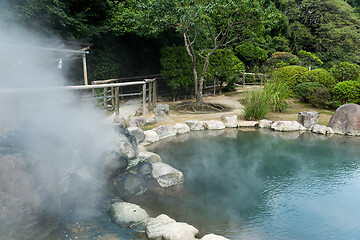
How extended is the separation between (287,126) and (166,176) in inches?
180

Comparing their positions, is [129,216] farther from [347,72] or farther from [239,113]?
[347,72]

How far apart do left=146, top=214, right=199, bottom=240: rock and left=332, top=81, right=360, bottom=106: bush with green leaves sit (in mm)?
7993

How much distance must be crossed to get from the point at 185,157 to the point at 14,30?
18.6 ft

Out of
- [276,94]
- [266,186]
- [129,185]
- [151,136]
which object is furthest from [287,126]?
[129,185]

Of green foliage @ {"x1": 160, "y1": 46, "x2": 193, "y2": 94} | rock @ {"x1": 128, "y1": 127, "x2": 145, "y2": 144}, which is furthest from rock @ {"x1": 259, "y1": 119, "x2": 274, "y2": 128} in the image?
green foliage @ {"x1": 160, "y1": 46, "x2": 193, "y2": 94}

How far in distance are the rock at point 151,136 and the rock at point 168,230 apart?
10.9 ft

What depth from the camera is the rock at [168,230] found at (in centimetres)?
325

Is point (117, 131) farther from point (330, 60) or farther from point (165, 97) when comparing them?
point (330, 60)

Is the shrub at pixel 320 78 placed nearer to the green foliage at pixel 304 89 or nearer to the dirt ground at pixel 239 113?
the green foliage at pixel 304 89

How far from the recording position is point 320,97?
9758 mm

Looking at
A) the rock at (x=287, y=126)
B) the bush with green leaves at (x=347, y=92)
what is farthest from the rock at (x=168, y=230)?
the bush with green leaves at (x=347, y=92)

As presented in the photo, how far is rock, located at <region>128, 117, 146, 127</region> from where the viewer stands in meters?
7.19

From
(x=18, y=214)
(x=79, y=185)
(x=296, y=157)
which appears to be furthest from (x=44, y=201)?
(x=296, y=157)

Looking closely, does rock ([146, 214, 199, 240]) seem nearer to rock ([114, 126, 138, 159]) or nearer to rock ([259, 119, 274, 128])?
rock ([114, 126, 138, 159])
